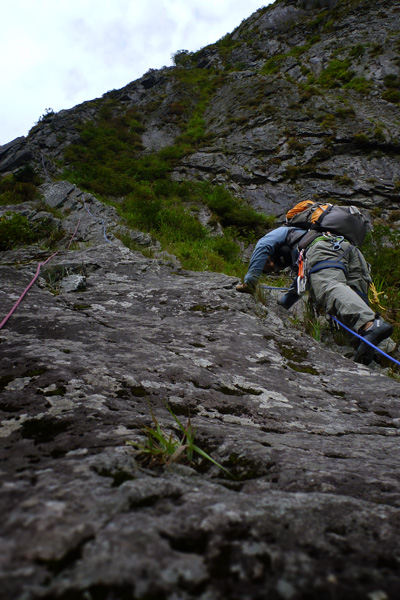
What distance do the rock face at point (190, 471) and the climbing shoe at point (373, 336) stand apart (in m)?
0.53

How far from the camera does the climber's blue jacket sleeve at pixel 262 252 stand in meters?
3.73

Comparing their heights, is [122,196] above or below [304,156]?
below

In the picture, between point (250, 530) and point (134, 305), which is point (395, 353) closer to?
point (134, 305)

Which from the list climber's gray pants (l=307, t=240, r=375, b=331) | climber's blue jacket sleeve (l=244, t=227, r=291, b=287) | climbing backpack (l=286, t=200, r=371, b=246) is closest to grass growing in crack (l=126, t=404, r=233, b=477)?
climber's gray pants (l=307, t=240, r=375, b=331)

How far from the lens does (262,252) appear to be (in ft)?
13.0

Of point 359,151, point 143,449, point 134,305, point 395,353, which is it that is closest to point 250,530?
point 143,449

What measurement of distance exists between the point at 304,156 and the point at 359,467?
15.5 metres

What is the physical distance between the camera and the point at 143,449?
795 millimetres

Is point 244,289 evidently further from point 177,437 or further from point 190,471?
point 190,471

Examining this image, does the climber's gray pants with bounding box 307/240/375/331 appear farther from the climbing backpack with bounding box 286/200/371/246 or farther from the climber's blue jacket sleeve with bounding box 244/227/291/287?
the climber's blue jacket sleeve with bounding box 244/227/291/287

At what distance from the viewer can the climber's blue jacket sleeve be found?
3.73m

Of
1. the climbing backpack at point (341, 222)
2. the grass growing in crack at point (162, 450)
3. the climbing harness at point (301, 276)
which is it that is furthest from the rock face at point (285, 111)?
the grass growing in crack at point (162, 450)

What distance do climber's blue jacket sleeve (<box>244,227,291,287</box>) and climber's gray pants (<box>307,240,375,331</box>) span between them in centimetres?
56

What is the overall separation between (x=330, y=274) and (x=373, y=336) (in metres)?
0.93
